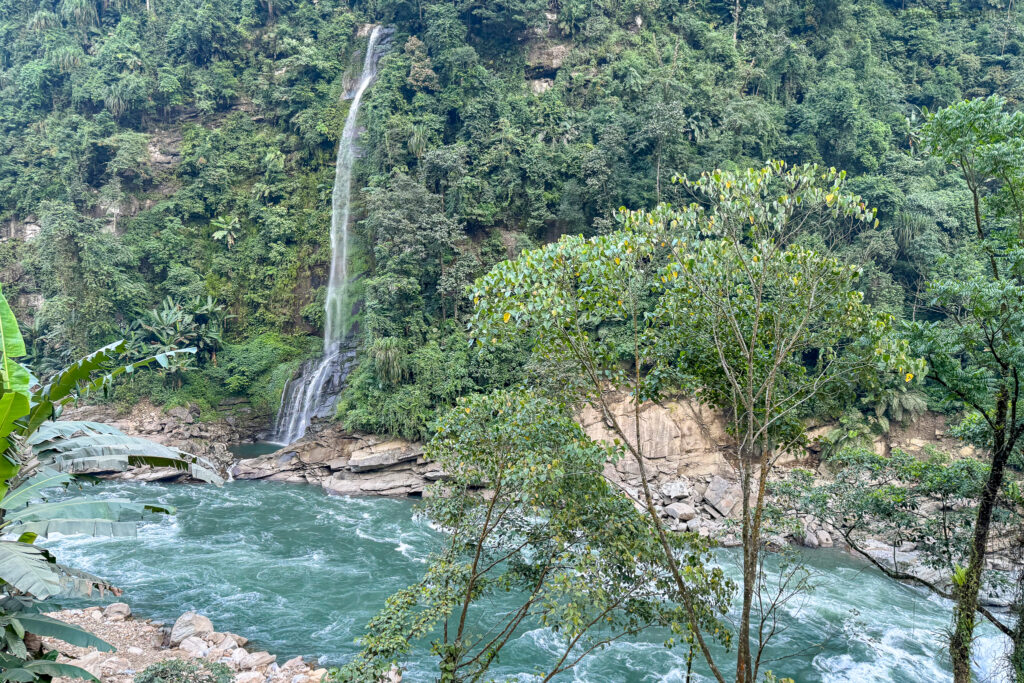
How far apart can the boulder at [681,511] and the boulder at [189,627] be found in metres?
10.8

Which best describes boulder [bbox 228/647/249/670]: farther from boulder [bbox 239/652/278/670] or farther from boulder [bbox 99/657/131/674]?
boulder [bbox 99/657/131/674]

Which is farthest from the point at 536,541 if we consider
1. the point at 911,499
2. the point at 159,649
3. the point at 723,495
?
the point at 723,495

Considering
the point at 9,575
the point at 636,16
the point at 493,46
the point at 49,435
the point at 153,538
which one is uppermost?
the point at 636,16

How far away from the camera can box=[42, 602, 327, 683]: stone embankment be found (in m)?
8.04

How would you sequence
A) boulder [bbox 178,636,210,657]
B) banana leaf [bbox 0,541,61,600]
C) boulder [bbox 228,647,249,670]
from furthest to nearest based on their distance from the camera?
1. boulder [bbox 178,636,210,657]
2. boulder [bbox 228,647,249,670]
3. banana leaf [bbox 0,541,61,600]

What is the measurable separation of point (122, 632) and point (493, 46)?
24908mm

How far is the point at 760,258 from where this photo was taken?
4.87 m

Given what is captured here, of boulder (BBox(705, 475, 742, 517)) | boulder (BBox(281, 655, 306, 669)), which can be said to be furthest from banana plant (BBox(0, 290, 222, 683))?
boulder (BBox(705, 475, 742, 517))

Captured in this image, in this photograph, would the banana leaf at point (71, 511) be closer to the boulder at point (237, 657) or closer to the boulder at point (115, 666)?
the boulder at point (115, 666)

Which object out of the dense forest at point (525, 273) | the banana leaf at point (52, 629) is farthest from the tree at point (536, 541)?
the banana leaf at point (52, 629)

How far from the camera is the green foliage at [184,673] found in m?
6.94

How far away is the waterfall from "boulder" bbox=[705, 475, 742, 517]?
41.9ft

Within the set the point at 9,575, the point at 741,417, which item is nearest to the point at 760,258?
the point at 741,417

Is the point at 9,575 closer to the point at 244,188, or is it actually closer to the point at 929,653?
the point at 929,653
